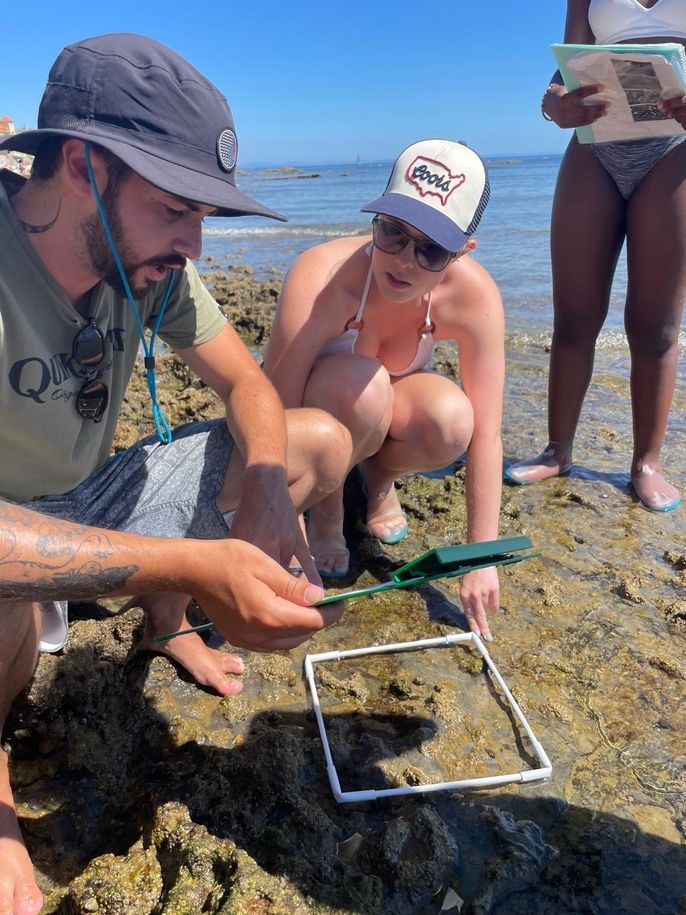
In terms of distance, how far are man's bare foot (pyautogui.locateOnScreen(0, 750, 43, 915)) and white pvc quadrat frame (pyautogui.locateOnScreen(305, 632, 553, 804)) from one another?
A: 77 cm

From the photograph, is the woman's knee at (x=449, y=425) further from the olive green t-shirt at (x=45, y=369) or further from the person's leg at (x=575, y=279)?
the olive green t-shirt at (x=45, y=369)

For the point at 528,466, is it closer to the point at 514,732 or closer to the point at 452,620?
the point at 452,620

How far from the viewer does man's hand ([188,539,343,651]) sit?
1586 mm

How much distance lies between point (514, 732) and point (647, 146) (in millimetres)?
2708

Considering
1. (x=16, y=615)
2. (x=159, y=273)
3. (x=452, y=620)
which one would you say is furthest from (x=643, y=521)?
(x=16, y=615)

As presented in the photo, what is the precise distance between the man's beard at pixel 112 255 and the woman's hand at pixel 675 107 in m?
2.19

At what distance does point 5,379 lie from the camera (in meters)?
1.87

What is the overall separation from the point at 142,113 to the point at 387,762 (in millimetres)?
1970

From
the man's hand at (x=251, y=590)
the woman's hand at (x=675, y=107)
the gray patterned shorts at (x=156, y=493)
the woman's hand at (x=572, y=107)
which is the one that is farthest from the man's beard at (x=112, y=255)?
the woman's hand at (x=675, y=107)

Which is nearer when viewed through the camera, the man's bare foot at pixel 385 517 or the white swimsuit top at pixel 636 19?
the white swimsuit top at pixel 636 19

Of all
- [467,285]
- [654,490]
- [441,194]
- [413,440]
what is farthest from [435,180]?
[654,490]

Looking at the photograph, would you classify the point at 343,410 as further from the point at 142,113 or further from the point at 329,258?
the point at 142,113

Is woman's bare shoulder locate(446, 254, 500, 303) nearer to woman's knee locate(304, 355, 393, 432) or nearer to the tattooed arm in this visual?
woman's knee locate(304, 355, 393, 432)

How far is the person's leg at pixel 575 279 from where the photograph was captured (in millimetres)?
3473
